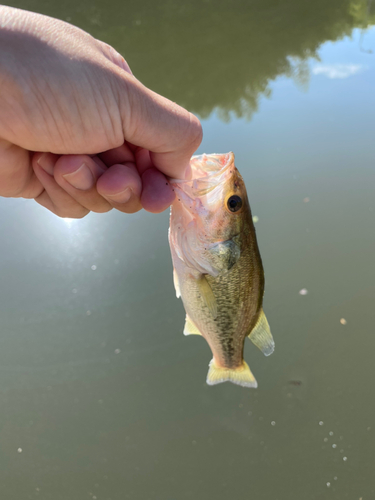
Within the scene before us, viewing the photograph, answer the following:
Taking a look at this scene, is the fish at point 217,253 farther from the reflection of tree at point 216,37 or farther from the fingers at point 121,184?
the reflection of tree at point 216,37

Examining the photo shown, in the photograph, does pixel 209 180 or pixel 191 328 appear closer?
pixel 209 180

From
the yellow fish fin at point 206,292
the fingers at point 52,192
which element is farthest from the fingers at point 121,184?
the yellow fish fin at point 206,292

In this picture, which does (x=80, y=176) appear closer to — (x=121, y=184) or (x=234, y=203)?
(x=121, y=184)

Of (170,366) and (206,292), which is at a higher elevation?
(206,292)

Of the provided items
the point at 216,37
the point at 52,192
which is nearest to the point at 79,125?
the point at 52,192

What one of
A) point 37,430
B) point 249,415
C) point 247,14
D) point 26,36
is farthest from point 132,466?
point 247,14

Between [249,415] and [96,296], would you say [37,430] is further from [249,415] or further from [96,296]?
[249,415]

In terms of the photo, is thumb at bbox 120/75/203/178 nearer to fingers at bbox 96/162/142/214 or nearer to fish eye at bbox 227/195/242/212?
fingers at bbox 96/162/142/214
